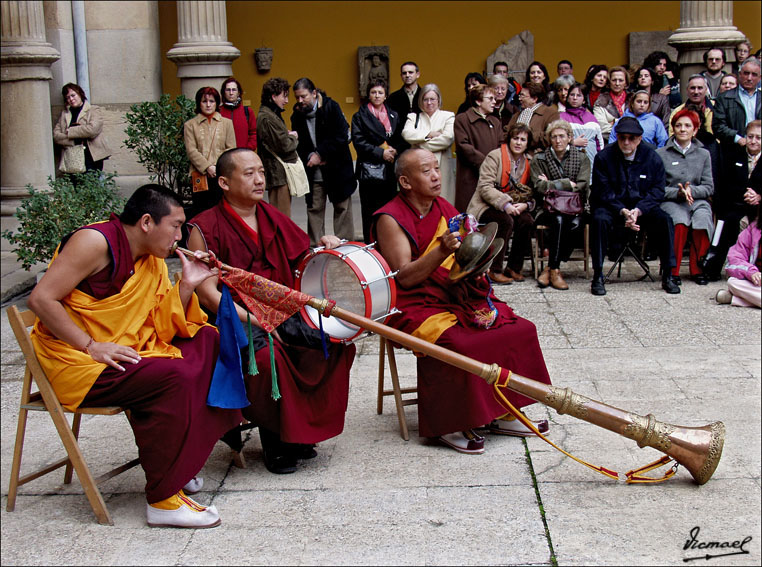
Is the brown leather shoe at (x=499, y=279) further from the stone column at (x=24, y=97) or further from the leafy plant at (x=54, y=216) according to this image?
the stone column at (x=24, y=97)

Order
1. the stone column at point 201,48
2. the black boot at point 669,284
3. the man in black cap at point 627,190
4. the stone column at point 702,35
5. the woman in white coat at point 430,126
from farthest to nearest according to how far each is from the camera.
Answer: the stone column at point 702,35, the stone column at point 201,48, the woman in white coat at point 430,126, the man in black cap at point 627,190, the black boot at point 669,284

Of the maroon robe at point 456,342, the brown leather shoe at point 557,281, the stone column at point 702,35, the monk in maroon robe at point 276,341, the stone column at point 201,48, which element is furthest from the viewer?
the stone column at point 702,35

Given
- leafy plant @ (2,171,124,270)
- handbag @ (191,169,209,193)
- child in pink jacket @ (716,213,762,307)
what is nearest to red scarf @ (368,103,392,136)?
handbag @ (191,169,209,193)

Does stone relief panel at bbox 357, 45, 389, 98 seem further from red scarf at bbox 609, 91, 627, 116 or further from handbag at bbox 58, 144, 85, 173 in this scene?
→ handbag at bbox 58, 144, 85, 173

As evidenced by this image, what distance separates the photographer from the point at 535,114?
861 centimetres

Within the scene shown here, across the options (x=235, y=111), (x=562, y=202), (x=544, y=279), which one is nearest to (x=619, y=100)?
(x=562, y=202)

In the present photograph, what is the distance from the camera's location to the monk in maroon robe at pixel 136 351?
3.65 meters

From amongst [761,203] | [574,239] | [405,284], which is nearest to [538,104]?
[574,239]

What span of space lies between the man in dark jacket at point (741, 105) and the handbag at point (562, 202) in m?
1.78

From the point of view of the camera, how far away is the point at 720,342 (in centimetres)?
609

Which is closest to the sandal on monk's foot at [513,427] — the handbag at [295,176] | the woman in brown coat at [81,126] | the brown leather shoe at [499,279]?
the brown leather shoe at [499,279]

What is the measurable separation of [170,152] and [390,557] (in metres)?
6.23

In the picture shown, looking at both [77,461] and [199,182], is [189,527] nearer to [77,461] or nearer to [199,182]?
[77,461]

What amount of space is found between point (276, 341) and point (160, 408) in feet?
2.36
